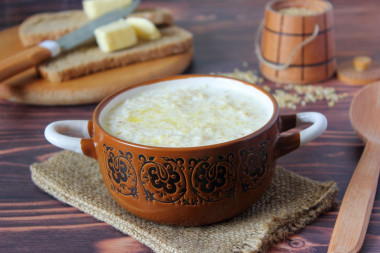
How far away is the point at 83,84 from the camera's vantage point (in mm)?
1484

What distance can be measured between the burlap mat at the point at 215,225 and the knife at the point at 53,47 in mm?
489

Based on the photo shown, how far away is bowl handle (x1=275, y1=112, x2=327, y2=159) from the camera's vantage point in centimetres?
90

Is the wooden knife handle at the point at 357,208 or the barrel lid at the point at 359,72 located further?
the barrel lid at the point at 359,72

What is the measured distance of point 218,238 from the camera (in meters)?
0.84

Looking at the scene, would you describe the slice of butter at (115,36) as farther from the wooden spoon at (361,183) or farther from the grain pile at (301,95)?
the wooden spoon at (361,183)

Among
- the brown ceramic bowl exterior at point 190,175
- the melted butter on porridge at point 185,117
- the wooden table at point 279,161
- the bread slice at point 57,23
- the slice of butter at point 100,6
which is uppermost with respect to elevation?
the slice of butter at point 100,6

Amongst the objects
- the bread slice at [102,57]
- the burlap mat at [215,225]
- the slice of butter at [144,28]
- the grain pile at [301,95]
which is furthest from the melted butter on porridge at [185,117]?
the slice of butter at [144,28]

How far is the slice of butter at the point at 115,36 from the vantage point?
161 centimetres

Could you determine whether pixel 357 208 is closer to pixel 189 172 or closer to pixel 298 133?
pixel 298 133

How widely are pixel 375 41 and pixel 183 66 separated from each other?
0.71m

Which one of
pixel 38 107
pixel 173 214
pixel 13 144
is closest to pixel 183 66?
pixel 38 107

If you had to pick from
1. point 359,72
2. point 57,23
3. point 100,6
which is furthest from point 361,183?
point 57,23

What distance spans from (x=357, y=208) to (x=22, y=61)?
1.04 m

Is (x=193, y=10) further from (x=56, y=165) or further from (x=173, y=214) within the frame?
(x=173, y=214)
